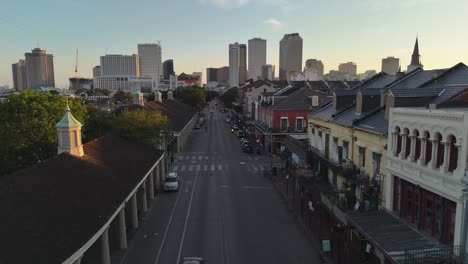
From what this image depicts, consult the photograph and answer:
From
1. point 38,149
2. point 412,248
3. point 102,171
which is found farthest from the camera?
point 38,149

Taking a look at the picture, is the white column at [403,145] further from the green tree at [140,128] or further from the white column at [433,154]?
the green tree at [140,128]

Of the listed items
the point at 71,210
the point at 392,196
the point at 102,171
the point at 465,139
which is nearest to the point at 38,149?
the point at 102,171

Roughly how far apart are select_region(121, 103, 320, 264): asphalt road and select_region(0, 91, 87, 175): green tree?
1012cm

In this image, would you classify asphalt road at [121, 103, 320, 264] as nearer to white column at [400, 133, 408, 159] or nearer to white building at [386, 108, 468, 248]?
white building at [386, 108, 468, 248]

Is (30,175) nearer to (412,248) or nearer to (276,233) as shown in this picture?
(276,233)

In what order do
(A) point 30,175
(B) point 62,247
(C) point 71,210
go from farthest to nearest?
1. (A) point 30,175
2. (C) point 71,210
3. (B) point 62,247

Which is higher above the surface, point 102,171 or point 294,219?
point 102,171

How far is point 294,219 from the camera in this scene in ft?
90.7

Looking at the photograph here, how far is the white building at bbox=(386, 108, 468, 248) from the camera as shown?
528 inches

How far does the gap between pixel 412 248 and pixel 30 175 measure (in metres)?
17.3

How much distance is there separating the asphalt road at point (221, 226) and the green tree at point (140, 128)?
5.65m

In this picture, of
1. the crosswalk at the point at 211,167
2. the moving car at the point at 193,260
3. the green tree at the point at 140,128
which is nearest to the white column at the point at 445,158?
the moving car at the point at 193,260

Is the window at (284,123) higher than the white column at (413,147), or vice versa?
the white column at (413,147)

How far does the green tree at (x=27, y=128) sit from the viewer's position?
28.3 meters
